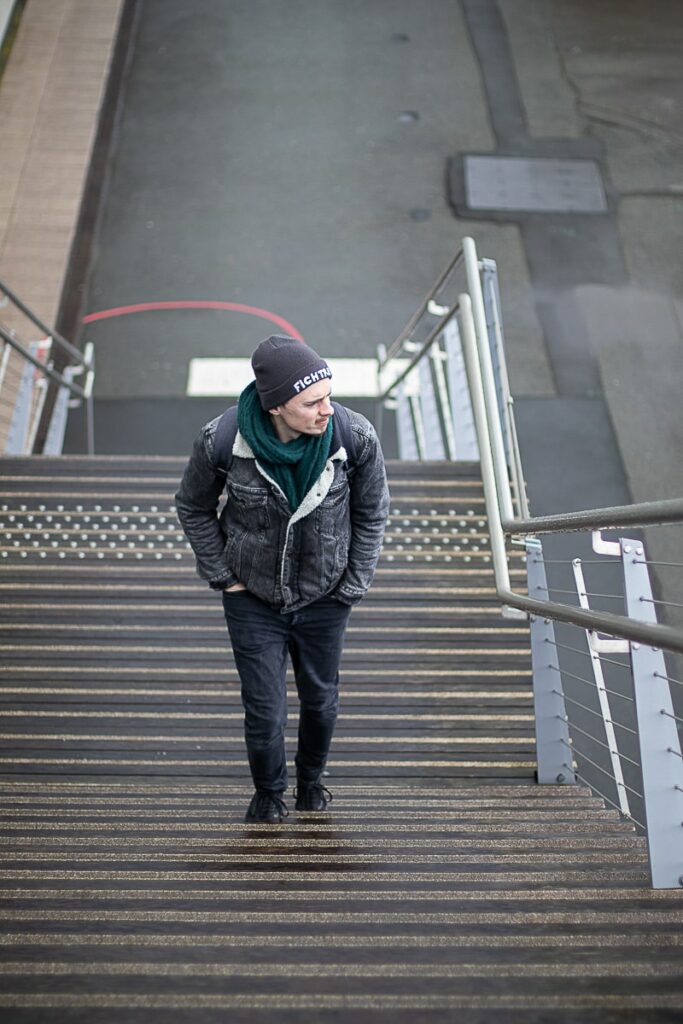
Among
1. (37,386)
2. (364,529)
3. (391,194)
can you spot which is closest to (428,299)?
(37,386)

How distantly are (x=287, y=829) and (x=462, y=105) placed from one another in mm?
8189

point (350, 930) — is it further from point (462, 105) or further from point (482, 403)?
point (462, 105)

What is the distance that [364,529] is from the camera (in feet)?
Answer: 9.73

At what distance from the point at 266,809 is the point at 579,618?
4.15 feet

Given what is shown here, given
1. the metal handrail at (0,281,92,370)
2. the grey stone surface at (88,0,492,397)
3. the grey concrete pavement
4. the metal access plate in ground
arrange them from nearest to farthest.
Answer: the metal handrail at (0,281,92,370) < the grey concrete pavement < the grey stone surface at (88,0,492,397) < the metal access plate in ground

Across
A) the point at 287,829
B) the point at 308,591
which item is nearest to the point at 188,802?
the point at 287,829

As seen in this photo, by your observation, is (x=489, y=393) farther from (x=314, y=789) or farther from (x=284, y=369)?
(x=284, y=369)

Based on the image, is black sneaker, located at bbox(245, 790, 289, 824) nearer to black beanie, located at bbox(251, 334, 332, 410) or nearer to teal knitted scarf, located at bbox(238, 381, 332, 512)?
teal knitted scarf, located at bbox(238, 381, 332, 512)

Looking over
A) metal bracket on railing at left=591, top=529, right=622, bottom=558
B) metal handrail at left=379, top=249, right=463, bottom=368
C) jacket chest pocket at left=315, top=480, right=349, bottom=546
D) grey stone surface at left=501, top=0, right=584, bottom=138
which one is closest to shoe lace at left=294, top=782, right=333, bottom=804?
jacket chest pocket at left=315, top=480, right=349, bottom=546

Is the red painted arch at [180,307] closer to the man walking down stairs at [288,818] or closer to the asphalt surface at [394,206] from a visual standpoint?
the asphalt surface at [394,206]

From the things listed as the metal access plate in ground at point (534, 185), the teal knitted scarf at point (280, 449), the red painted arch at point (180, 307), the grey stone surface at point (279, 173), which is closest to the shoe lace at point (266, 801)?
the teal knitted scarf at point (280, 449)

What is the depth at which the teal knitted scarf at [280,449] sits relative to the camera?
2.67 m

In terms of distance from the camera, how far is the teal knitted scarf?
8.76 feet

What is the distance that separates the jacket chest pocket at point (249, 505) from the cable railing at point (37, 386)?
3.43 meters
